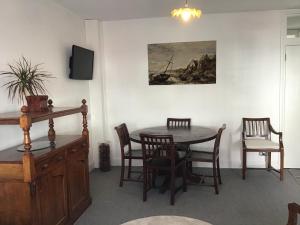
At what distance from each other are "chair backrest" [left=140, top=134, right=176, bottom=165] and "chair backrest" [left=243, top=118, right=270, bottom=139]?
1832 mm

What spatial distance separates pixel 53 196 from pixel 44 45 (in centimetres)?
193

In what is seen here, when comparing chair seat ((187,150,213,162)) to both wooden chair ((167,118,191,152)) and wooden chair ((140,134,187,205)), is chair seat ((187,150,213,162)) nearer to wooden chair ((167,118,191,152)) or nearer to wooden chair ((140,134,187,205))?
wooden chair ((140,134,187,205))

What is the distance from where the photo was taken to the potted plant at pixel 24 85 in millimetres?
2461

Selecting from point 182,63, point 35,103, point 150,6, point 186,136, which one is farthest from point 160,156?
point 150,6

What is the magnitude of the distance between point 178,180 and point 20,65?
2721 mm

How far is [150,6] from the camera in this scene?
13.1 feet

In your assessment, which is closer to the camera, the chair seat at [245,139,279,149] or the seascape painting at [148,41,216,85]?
the chair seat at [245,139,279,149]

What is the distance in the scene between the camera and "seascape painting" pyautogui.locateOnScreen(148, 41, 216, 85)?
4.60 meters

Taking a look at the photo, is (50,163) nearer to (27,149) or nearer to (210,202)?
(27,149)

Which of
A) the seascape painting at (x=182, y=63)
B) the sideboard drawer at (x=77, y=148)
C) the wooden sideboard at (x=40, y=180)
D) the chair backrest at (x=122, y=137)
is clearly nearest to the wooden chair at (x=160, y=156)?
the chair backrest at (x=122, y=137)

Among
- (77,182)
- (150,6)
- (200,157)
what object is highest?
(150,6)

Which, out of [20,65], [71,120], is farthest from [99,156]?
[20,65]

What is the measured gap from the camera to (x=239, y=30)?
449cm

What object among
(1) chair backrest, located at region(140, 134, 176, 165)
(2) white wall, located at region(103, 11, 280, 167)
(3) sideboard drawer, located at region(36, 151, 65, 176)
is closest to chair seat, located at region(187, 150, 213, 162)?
(1) chair backrest, located at region(140, 134, 176, 165)
